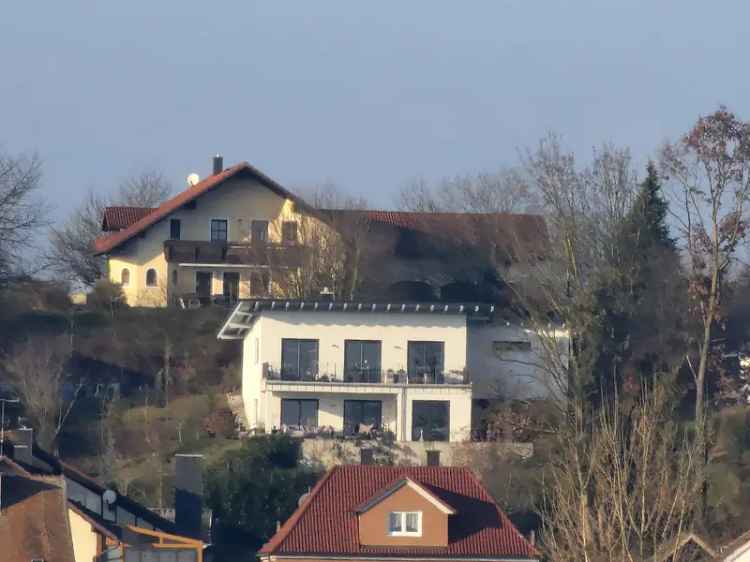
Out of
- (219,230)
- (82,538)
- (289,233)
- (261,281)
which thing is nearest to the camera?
(82,538)

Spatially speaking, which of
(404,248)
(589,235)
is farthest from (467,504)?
(404,248)

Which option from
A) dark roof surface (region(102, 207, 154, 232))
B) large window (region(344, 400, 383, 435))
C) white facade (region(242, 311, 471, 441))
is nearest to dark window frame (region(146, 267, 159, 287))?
dark roof surface (region(102, 207, 154, 232))

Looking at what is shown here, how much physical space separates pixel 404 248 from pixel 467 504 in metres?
29.0

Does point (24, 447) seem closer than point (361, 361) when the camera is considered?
Yes

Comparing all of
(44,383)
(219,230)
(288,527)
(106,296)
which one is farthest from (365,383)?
(288,527)

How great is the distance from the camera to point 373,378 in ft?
214

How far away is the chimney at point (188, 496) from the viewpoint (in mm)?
52688

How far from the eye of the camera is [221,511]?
56438 millimetres

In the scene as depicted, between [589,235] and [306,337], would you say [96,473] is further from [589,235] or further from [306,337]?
[589,235]

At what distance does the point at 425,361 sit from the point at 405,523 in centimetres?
1751

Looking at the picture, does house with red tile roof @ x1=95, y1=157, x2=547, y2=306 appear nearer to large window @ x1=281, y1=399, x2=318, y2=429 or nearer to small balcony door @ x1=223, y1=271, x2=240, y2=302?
small balcony door @ x1=223, y1=271, x2=240, y2=302

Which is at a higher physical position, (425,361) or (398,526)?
(425,361)

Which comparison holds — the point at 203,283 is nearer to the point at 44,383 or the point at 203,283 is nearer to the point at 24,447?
the point at 44,383

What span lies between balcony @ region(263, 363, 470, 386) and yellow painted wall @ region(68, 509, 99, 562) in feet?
59.2
